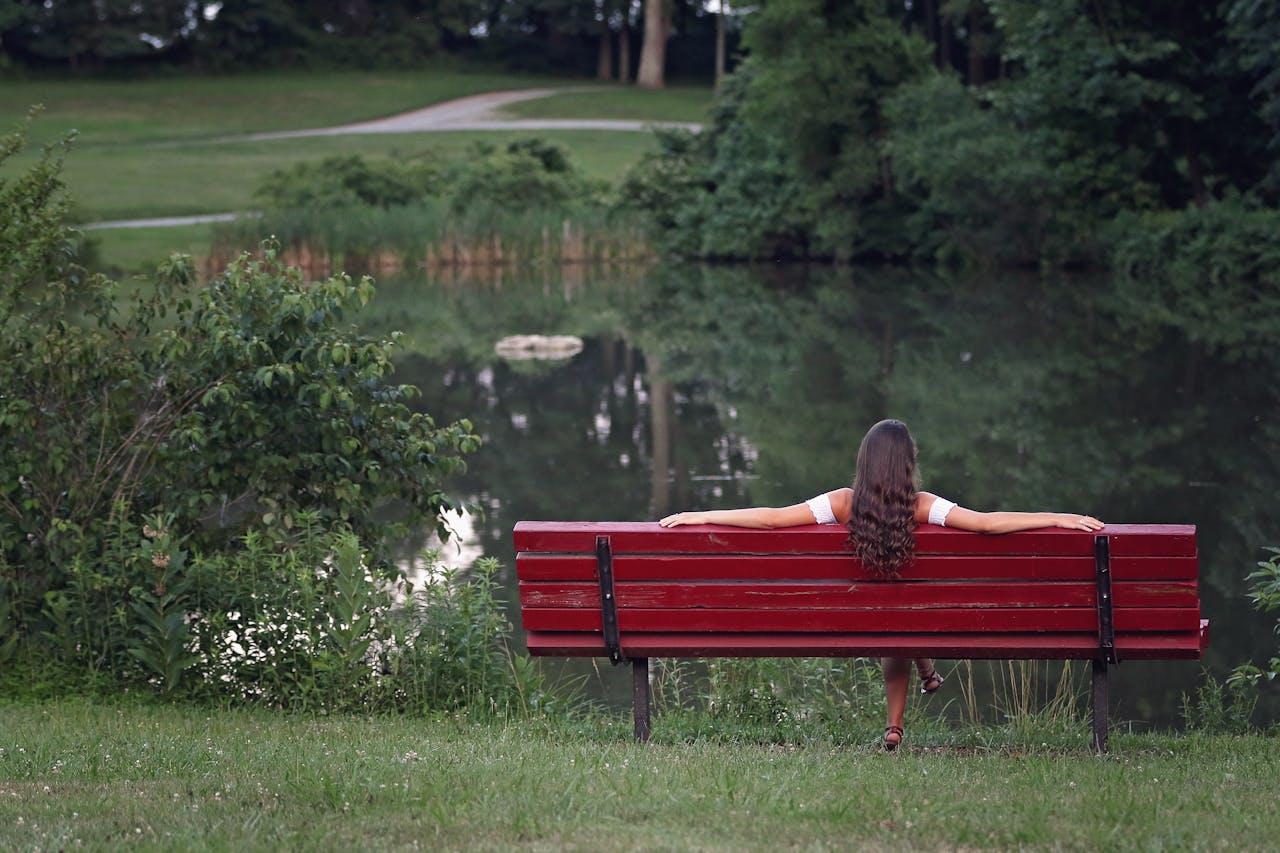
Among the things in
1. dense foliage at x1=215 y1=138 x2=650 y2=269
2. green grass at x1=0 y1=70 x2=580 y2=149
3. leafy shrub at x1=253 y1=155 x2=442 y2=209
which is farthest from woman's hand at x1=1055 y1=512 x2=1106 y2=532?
A: green grass at x1=0 y1=70 x2=580 y2=149

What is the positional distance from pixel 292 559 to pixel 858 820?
145 inches

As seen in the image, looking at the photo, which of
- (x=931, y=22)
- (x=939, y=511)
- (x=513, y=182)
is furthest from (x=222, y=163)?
(x=939, y=511)

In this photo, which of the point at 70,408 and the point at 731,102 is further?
the point at 731,102

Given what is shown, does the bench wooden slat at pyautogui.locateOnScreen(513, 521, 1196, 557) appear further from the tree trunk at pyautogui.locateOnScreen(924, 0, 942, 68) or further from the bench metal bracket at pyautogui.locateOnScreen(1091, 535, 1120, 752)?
the tree trunk at pyautogui.locateOnScreen(924, 0, 942, 68)

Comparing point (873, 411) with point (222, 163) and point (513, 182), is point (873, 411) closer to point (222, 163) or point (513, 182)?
point (513, 182)

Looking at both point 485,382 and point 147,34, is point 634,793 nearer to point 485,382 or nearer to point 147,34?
point 485,382

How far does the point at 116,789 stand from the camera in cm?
511

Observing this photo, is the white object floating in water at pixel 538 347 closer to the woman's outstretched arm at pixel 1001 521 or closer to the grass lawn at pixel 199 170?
Result: the grass lawn at pixel 199 170

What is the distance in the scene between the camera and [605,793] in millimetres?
4852

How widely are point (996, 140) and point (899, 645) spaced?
1432 inches

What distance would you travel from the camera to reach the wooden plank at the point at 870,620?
5891 mm

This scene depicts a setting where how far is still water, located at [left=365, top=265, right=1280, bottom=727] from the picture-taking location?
42.9 feet

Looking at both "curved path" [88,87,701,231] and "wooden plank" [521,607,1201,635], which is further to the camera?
"curved path" [88,87,701,231]

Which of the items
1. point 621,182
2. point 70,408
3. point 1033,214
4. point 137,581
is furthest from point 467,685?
point 621,182
